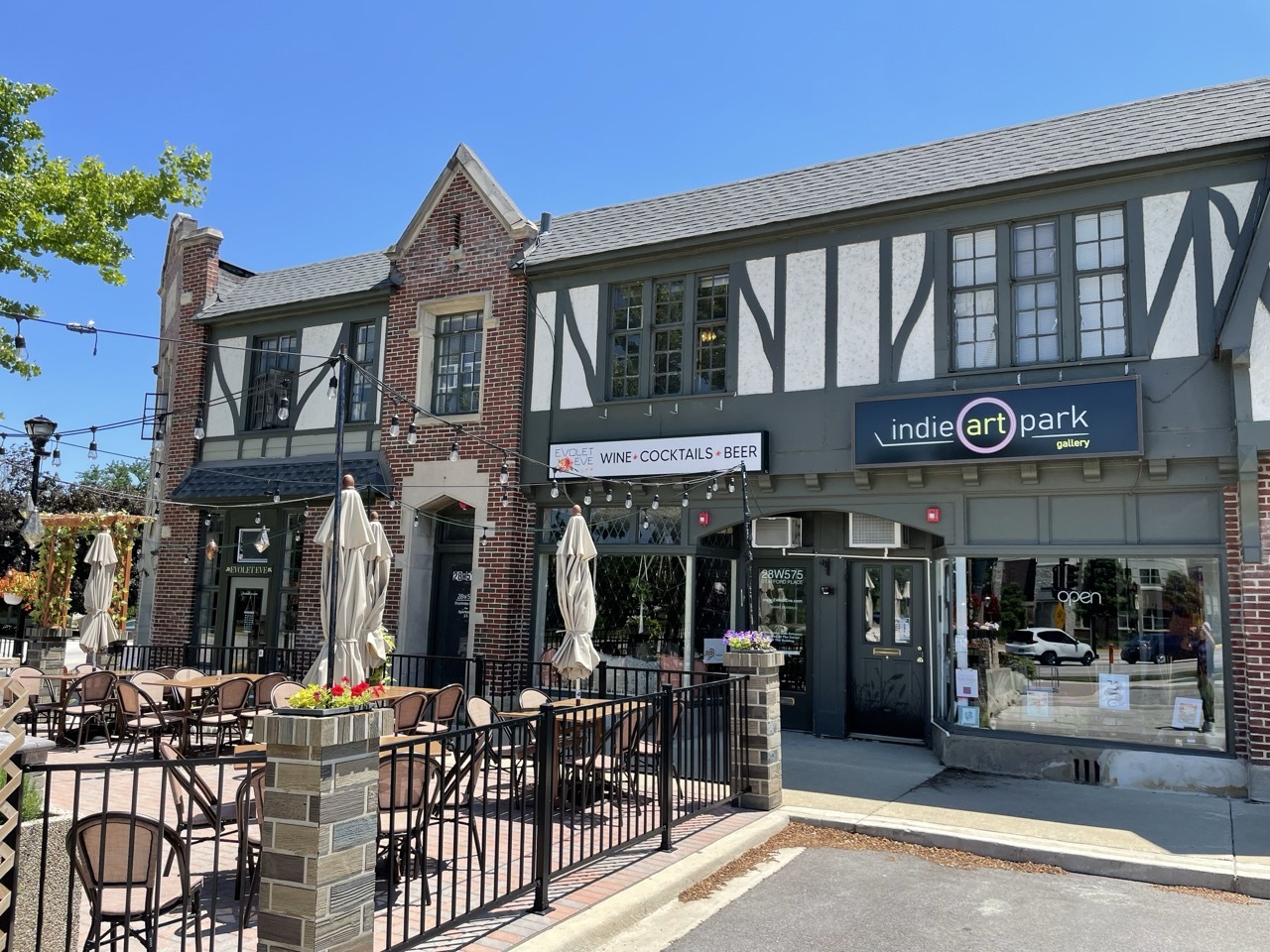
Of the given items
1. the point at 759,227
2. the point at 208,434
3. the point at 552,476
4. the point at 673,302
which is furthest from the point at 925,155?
the point at 208,434

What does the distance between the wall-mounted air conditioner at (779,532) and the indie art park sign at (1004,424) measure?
169cm

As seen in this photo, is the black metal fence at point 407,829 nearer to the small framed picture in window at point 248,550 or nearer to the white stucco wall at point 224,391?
the small framed picture in window at point 248,550

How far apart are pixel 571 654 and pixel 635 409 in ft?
15.1

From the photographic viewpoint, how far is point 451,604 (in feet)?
50.9

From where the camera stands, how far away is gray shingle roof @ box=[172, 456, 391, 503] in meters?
15.7

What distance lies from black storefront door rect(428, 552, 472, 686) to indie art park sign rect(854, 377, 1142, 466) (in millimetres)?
7106

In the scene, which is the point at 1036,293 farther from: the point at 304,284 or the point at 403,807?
the point at 304,284

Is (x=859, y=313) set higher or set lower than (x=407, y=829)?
higher

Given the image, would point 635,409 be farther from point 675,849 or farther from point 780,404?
point 675,849

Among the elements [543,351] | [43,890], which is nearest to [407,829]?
[43,890]

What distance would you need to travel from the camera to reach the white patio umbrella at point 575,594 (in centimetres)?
1030

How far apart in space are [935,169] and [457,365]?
8.08 meters

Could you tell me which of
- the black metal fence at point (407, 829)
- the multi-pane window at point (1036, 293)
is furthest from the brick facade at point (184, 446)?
the multi-pane window at point (1036, 293)

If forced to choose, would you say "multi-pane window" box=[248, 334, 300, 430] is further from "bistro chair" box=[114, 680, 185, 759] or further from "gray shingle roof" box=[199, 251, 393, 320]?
"bistro chair" box=[114, 680, 185, 759]
